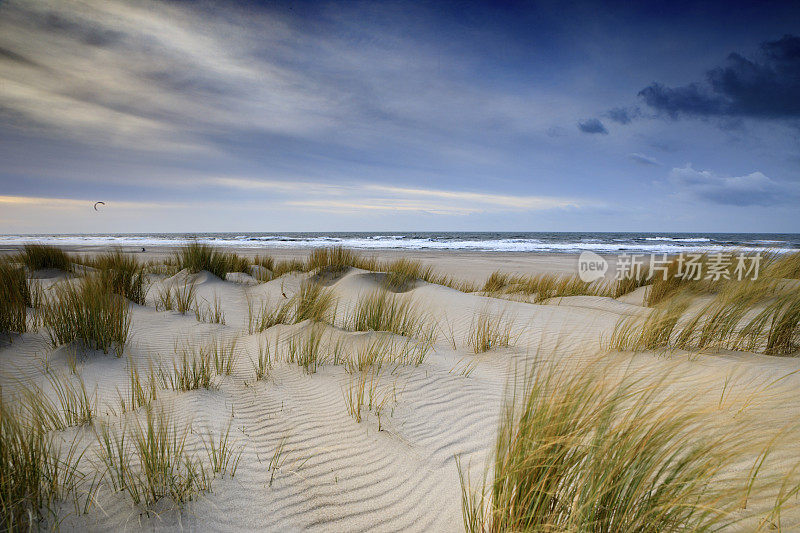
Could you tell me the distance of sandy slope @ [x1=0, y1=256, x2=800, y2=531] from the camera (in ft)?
6.36

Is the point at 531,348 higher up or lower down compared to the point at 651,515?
lower down

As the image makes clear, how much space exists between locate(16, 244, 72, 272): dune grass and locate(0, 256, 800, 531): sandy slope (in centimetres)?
687

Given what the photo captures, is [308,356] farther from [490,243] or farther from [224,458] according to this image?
[490,243]

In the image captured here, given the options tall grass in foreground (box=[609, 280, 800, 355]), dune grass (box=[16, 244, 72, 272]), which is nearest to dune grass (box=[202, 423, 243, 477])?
tall grass in foreground (box=[609, 280, 800, 355])

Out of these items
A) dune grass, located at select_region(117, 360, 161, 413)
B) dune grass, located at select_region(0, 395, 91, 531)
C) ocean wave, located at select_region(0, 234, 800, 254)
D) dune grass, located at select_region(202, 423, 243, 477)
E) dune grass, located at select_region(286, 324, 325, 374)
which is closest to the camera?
dune grass, located at select_region(0, 395, 91, 531)

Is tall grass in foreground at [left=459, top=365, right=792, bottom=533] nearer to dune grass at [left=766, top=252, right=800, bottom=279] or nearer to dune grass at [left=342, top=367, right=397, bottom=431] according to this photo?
dune grass at [left=342, top=367, right=397, bottom=431]

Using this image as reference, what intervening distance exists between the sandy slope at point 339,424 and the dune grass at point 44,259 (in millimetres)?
6867

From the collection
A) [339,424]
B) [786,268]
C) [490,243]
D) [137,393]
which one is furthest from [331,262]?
[490,243]

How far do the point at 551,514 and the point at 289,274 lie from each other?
956cm

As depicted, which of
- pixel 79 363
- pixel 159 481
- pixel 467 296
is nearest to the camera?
pixel 159 481

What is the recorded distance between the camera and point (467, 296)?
806 centimetres

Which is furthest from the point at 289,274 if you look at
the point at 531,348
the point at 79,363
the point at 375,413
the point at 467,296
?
the point at 375,413

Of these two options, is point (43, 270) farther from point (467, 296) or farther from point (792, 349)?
point (792, 349)

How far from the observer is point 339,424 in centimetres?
277
